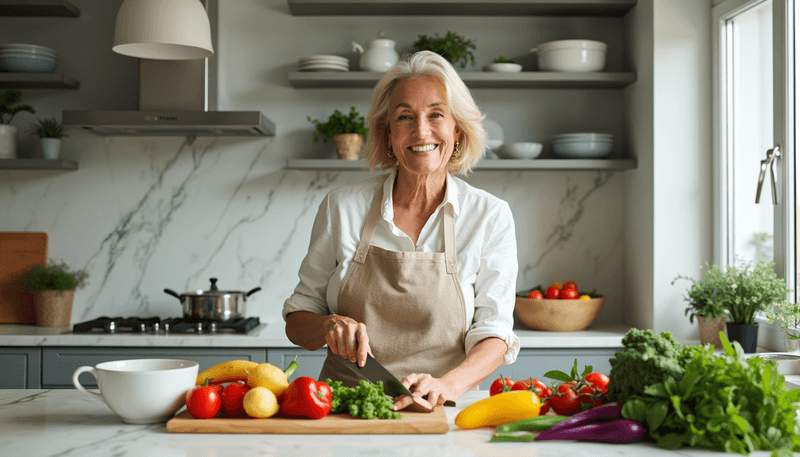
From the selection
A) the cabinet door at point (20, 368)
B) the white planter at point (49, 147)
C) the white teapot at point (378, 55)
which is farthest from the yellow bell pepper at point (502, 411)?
the white planter at point (49, 147)

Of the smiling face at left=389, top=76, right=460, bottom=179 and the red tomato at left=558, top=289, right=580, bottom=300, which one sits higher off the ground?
the smiling face at left=389, top=76, right=460, bottom=179

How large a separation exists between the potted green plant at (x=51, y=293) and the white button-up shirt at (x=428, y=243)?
1.83 m

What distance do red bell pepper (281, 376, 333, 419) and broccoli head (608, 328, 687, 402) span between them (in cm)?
52

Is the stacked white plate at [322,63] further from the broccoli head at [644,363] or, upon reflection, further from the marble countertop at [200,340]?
the broccoli head at [644,363]

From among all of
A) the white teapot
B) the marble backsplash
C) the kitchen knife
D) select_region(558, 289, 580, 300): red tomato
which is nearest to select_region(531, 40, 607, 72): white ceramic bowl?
the marble backsplash

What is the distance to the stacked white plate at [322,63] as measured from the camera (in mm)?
3041

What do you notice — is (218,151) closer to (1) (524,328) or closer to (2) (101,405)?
(1) (524,328)

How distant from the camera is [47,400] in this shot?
1420 mm

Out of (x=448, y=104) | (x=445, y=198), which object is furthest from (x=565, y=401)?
(x=448, y=104)

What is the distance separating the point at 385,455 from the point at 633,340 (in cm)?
47

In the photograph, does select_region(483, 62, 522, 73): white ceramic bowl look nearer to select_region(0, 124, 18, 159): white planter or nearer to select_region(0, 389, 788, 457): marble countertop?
select_region(0, 389, 788, 457): marble countertop

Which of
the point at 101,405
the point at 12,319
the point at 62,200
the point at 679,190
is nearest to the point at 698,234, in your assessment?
the point at 679,190

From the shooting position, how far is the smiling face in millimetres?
1764

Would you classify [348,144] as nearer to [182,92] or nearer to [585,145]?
[182,92]
